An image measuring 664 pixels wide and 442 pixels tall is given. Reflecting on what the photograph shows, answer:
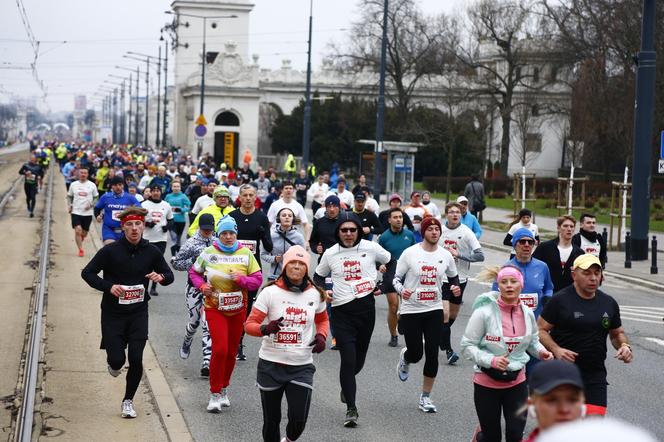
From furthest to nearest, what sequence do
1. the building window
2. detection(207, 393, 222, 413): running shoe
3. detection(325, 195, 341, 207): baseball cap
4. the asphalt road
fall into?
the building window < detection(325, 195, 341, 207): baseball cap < detection(207, 393, 222, 413): running shoe < the asphalt road

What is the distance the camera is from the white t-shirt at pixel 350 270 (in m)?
9.99

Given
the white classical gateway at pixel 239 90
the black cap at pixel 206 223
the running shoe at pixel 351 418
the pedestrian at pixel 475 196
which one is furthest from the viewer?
the white classical gateway at pixel 239 90

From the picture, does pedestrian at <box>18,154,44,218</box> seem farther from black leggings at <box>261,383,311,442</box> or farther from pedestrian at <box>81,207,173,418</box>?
black leggings at <box>261,383,311,442</box>

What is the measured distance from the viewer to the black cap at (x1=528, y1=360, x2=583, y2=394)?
380cm

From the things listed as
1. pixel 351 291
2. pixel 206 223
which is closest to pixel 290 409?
pixel 351 291

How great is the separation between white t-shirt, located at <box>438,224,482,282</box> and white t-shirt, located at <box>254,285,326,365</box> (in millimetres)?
5246

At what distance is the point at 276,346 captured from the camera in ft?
26.0

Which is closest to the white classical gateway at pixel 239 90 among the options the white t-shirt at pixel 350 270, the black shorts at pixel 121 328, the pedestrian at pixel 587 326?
the white t-shirt at pixel 350 270

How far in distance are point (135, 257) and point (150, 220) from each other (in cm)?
760

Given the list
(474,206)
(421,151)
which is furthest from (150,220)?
(421,151)

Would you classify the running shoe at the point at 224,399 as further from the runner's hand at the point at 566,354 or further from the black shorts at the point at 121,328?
the runner's hand at the point at 566,354

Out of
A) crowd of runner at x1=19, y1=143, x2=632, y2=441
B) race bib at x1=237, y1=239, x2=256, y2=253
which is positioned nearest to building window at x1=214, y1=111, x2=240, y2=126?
crowd of runner at x1=19, y1=143, x2=632, y2=441

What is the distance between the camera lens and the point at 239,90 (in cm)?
9462

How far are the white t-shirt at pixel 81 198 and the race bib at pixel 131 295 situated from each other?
12.5m
